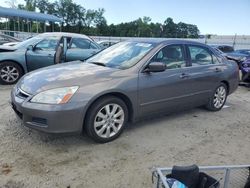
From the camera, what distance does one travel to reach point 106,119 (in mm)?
3949

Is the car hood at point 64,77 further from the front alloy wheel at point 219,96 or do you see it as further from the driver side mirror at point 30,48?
the driver side mirror at point 30,48

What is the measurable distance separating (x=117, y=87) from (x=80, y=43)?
507 centimetres

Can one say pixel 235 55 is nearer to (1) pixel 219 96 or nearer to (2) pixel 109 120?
(1) pixel 219 96

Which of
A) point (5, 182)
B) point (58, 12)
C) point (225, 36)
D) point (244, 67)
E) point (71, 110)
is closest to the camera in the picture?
point (5, 182)

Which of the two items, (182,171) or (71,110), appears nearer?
(182,171)

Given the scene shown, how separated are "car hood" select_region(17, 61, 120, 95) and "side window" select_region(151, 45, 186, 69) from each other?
0.89 m

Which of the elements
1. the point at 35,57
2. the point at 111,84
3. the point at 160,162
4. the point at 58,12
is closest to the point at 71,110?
the point at 111,84

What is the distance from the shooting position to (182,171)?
247cm

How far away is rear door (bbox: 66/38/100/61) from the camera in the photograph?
8218mm

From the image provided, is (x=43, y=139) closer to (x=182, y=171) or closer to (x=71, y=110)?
(x=71, y=110)

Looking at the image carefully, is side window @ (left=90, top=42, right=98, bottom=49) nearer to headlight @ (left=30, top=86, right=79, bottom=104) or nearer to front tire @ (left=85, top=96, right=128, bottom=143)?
front tire @ (left=85, top=96, right=128, bottom=143)

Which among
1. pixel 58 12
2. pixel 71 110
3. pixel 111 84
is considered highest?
pixel 58 12

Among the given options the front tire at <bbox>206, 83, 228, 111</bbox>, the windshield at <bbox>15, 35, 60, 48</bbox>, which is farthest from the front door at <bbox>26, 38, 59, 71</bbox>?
the front tire at <bbox>206, 83, 228, 111</bbox>

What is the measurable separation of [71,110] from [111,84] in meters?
0.71
